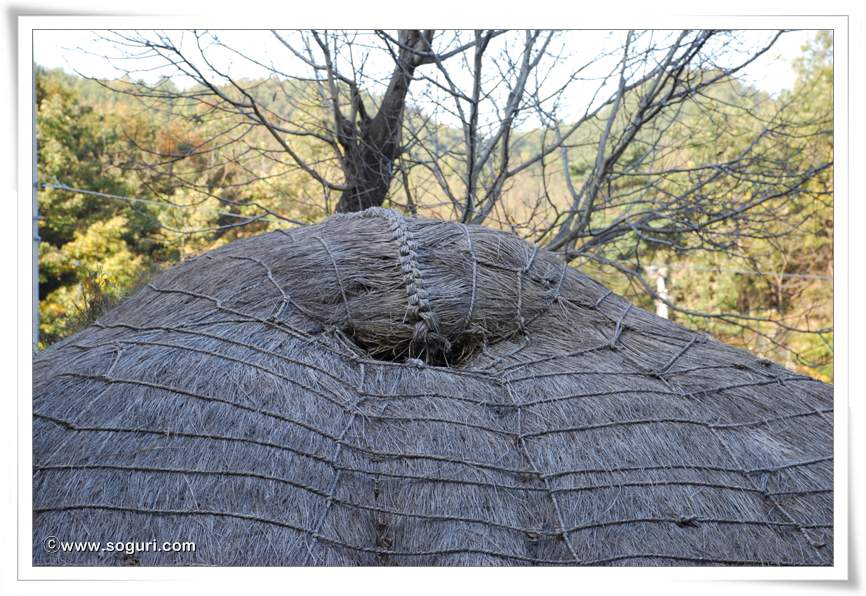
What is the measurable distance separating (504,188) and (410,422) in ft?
15.3

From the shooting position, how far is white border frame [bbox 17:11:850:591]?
7.38 ft

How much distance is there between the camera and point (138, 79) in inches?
233

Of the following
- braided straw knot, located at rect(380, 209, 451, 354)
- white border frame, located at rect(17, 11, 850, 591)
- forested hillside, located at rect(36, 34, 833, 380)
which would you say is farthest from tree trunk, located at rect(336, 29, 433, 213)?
white border frame, located at rect(17, 11, 850, 591)

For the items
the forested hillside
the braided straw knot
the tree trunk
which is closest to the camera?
the braided straw knot

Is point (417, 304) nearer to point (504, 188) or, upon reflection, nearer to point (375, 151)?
point (375, 151)

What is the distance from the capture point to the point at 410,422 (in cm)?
260

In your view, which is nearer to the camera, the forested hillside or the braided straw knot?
the braided straw knot

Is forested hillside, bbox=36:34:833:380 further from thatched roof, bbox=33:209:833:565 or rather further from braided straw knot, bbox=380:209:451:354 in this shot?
braided straw knot, bbox=380:209:451:354

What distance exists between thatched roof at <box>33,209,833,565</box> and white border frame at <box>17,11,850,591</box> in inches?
1.7

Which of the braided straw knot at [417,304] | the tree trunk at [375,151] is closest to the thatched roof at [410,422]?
the braided straw knot at [417,304]

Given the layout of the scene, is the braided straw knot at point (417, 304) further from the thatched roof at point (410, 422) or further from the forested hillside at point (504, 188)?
the forested hillside at point (504, 188)
